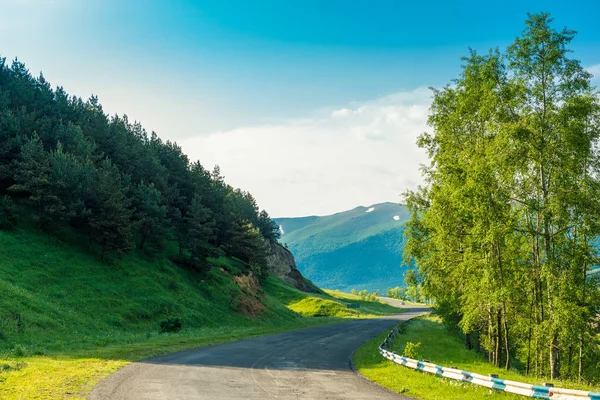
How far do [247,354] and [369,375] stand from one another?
972 cm

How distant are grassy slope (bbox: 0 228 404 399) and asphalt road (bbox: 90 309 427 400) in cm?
146

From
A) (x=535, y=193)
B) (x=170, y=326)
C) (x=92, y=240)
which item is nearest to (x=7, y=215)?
(x=92, y=240)

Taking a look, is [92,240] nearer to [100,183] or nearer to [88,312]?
[100,183]

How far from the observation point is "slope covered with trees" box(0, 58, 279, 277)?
53406 millimetres

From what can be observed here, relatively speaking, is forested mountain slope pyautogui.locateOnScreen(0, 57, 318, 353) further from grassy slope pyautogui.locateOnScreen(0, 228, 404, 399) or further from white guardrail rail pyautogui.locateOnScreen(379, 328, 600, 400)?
white guardrail rail pyautogui.locateOnScreen(379, 328, 600, 400)

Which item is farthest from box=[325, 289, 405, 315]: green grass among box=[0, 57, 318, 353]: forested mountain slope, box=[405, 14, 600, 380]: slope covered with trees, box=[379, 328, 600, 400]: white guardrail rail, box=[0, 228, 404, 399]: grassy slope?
box=[379, 328, 600, 400]: white guardrail rail

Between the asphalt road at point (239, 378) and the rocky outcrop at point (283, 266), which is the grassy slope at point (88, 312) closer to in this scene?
the asphalt road at point (239, 378)

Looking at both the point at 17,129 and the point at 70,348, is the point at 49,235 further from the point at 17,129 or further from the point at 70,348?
the point at 70,348

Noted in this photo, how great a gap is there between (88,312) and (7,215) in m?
18.6

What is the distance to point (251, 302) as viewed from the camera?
71062 mm

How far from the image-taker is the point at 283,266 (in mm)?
144500

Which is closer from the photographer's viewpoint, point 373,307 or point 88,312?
point 88,312

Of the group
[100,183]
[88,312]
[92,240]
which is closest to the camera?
[88,312]

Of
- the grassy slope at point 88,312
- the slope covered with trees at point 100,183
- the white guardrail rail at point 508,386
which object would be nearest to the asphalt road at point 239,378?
the grassy slope at point 88,312
